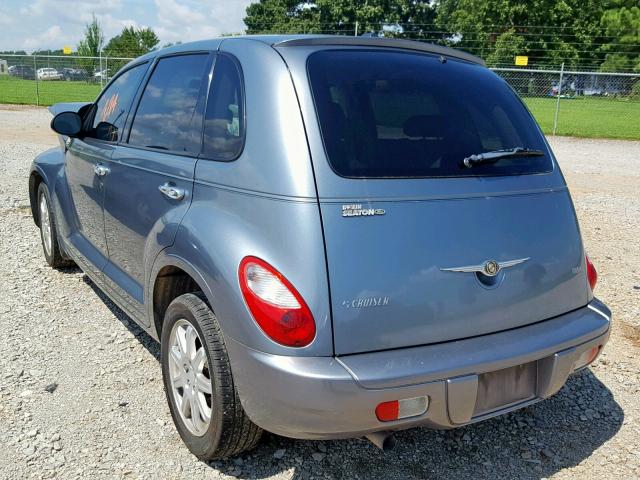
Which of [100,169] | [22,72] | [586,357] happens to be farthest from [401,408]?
[22,72]

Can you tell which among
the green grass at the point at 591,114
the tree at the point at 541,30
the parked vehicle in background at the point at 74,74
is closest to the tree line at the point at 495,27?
the tree at the point at 541,30

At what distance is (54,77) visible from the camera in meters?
28.2

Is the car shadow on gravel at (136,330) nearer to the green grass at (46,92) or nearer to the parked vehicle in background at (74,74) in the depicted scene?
the green grass at (46,92)

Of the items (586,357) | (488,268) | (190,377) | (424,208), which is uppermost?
(424,208)

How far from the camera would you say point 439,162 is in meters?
2.55

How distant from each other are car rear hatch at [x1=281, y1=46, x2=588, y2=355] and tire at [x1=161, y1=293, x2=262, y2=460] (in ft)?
1.89

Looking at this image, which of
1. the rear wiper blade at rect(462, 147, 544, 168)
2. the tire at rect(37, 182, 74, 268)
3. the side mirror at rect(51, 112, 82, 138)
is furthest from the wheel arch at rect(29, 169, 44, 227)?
the rear wiper blade at rect(462, 147, 544, 168)

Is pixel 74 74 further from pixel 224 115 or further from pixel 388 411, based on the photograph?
pixel 388 411

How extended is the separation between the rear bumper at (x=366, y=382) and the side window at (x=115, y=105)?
2000 millimetres

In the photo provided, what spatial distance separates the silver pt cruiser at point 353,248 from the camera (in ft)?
7.25

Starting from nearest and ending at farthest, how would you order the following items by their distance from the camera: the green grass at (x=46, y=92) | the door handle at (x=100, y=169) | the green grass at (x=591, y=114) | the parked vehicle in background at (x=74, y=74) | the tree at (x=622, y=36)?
the door handle at (x=100, y=169) < the green grass at (x=591, y=114) < the green grass at (x=46, y=92) < the parked vehicle in background at (x=74, y=74) < the tree at (x=622, y=36)

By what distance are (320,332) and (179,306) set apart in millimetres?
810

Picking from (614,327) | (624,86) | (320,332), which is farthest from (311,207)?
(624,86)

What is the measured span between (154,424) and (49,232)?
2692 mm
